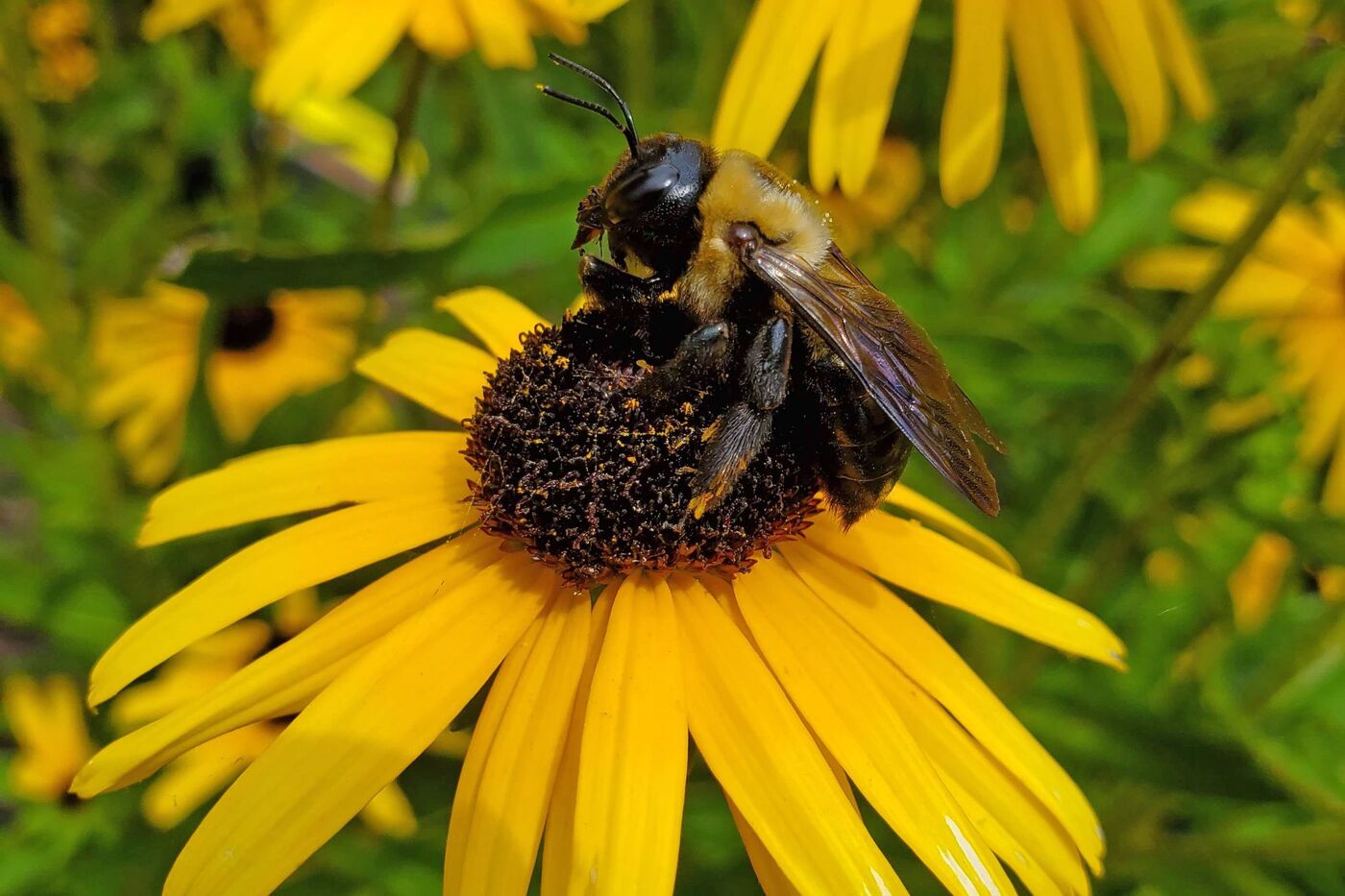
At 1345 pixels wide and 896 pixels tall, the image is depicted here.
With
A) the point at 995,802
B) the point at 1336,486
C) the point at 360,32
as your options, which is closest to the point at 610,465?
the point at 995,802

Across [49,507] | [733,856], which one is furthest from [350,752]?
[49,507]

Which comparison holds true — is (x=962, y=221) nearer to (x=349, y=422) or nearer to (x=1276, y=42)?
(x=1276, y=42)

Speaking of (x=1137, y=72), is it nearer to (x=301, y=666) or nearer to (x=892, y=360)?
(x=892, y=360)

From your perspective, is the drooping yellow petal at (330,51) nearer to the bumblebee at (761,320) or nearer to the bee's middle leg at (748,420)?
the bumblebee at (761,320)

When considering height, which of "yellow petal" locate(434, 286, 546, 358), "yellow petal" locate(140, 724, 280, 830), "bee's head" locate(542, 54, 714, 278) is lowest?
"yellow petal" locate(140, 724, 280, 830)

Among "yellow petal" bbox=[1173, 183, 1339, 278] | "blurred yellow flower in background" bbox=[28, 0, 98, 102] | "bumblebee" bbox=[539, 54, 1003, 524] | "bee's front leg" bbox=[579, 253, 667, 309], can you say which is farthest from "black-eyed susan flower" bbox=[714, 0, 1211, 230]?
"blurred yellow flower in background" bbox=[28, 0, 98, 102]

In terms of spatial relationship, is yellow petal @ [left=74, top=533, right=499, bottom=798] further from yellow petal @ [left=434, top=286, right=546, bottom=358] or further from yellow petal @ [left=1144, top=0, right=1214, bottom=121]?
yellow petal @ [left=1144, top=0, right=1214, bottom=121]
